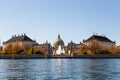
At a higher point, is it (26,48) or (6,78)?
(26,48)

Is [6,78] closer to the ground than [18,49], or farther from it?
closer to the ground

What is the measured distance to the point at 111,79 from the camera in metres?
34.0

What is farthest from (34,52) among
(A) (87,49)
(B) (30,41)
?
(B) (30,41)

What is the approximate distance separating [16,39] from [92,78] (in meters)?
167

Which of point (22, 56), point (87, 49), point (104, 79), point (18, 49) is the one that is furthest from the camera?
point (87, 49)

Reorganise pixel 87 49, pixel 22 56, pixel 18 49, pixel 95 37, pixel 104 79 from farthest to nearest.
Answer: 1. pixel 95 37
2. pixel 87 49
3. pixel 18 49
4. pixel 22 56
5. pixel 104 79

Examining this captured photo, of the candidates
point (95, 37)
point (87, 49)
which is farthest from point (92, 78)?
point (95, 37)

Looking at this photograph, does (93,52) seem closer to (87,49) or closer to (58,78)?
(87,49)

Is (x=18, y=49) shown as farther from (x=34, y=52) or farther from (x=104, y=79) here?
(x=104, y=79)

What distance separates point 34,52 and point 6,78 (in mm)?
121976

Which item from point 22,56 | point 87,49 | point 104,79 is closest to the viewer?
point 104,79

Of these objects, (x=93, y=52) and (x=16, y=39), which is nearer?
(x=93, y=52)

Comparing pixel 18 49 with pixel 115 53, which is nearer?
pixel 18 49

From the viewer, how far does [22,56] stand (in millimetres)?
143375
